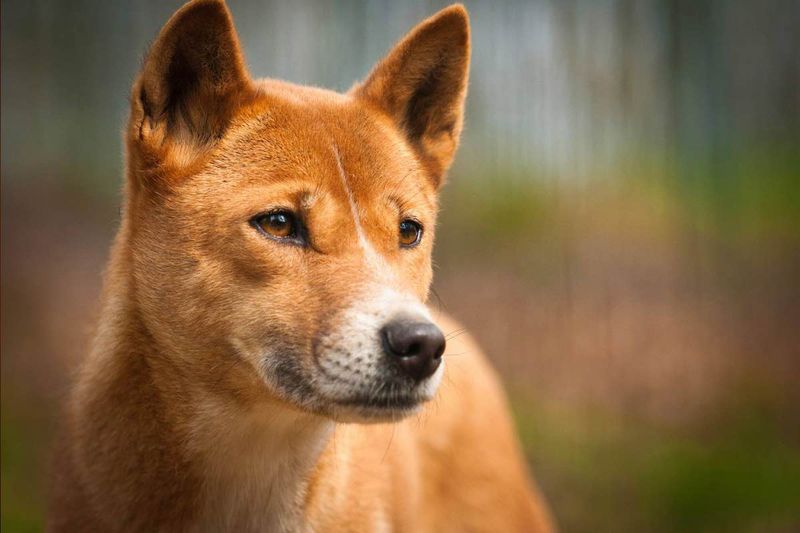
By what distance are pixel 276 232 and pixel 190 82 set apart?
2.04 ft

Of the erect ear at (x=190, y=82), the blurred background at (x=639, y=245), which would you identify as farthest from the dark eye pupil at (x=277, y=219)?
the blurred background at (x=639, y=245)

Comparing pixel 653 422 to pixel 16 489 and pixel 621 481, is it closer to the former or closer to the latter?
pixel 621 481

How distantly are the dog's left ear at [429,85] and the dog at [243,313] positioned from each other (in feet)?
0.14

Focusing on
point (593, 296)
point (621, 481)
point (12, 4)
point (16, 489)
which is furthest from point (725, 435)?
point (12, 4)

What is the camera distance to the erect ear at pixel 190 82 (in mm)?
2709

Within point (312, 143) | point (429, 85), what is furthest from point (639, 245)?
point (312, 143)

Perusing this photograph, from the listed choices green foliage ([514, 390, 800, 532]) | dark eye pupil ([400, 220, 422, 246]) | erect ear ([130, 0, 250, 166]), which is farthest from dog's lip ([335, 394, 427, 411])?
green foliage ([514, 390, 800, 532])

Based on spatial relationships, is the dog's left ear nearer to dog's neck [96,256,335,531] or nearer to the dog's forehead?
the dog's forehead

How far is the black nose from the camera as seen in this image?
2369mm

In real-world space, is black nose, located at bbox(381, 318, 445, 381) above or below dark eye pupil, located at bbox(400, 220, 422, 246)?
below

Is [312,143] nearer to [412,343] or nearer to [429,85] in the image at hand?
[429,85]

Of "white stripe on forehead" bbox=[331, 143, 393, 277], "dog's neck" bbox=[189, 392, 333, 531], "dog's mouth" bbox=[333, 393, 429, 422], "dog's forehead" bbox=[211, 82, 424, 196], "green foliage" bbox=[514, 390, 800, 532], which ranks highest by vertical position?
"dog's forehead" bbox=[211, 82, 424, 196]

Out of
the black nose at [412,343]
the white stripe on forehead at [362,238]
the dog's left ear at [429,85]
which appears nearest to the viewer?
the black nose at [412,343]

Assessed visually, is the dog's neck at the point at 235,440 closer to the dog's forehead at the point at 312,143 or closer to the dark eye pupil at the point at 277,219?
the dark eye pupil at the point at 277,219
